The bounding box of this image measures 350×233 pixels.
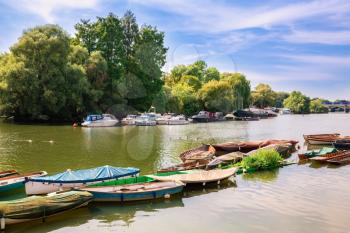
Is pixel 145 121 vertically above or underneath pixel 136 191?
above

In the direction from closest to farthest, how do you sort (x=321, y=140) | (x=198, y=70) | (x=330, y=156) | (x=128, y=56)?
(x=330, y=156), (x=321, y=140), (x=128, y=56), (x=198, y=70)

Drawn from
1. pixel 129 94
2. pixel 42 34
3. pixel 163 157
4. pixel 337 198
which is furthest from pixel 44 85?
pixel 337 198

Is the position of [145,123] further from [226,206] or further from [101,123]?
[226,206]

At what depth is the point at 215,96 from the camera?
12238 centimetres

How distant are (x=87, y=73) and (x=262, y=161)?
6159cm

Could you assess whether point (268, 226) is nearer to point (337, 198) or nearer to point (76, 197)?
point (337, 198)

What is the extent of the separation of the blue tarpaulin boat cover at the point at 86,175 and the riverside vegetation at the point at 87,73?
175ft

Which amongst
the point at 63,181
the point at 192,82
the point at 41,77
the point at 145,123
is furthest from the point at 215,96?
the point at 63,181

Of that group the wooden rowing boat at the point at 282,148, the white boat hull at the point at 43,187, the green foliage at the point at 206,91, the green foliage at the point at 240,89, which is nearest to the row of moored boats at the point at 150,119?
the green foliage at the point at 206,91

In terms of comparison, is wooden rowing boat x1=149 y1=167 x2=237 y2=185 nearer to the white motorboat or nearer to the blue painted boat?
the blue painted boat

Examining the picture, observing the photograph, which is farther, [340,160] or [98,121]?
[98,121]

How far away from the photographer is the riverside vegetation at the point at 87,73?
7450 cm

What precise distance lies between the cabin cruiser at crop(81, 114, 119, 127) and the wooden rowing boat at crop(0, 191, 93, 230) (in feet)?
181

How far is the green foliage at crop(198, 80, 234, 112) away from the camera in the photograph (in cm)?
12169
